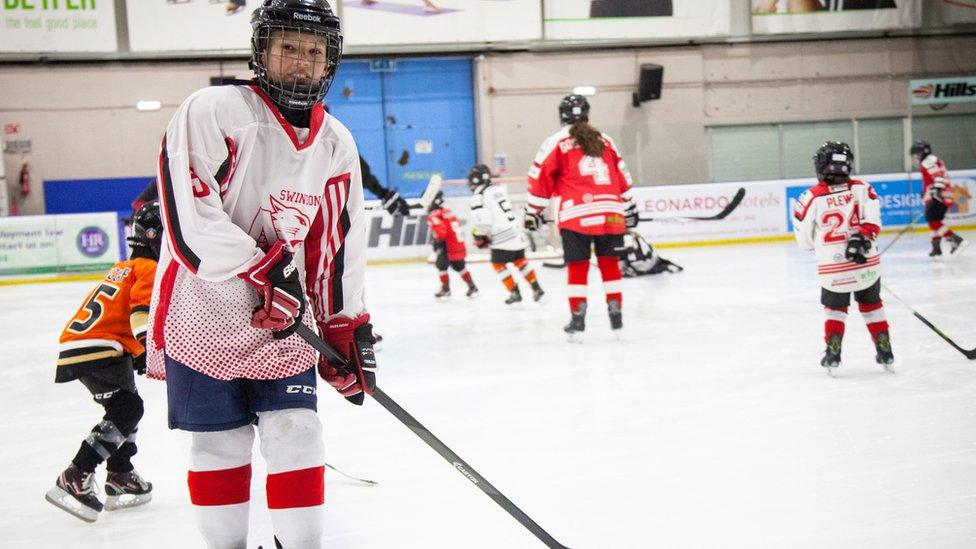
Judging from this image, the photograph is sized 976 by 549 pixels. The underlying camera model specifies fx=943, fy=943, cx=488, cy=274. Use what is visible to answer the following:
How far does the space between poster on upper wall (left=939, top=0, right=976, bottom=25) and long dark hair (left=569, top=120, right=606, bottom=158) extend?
1321cm

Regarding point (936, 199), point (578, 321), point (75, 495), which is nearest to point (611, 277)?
point (578, 321)

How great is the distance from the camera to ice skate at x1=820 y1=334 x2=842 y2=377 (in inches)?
177

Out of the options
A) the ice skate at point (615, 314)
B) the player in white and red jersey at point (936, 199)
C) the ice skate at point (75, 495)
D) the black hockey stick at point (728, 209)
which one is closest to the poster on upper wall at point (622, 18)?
the black hockey stick at point (728, 209)

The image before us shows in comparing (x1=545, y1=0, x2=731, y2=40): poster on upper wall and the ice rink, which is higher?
(x1=545, y1=0, x2=731, y2=40): poster on upper wall

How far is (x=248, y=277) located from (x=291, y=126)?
32 cm

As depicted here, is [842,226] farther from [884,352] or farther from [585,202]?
[585,202]

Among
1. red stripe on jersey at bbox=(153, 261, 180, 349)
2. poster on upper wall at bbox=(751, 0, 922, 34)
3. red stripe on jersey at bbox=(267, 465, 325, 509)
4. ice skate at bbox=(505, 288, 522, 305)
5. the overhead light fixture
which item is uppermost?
poster on upper wall at bbox=(751, 0, 922, 34)

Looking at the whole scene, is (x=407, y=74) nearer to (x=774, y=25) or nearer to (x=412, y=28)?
(x=412, y=28)

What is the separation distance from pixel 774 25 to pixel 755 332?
11428 millimetres

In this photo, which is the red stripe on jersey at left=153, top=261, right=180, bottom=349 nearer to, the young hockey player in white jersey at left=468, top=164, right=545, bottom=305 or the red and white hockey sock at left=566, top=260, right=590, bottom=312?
the red and white hockey sock at left=566, top=260, right=590, bottom=312

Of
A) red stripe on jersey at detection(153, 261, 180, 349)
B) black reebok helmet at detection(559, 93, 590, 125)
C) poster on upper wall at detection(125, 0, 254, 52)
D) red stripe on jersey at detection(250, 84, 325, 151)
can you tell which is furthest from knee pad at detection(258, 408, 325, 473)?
poster on upper wall at detection(125, 0, 254, 52)

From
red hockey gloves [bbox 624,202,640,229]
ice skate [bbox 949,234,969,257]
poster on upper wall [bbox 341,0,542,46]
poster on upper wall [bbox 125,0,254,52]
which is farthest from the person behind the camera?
poster on upper wall [bbox 341,0,542,46]

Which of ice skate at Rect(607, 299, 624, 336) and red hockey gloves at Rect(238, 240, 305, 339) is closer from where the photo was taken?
red hockey gloves at Rect(238, 240, 305, 339)

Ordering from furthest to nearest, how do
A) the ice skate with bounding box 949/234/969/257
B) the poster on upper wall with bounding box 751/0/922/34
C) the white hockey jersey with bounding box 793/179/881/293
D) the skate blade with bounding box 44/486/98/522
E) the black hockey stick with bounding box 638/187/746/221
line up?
the poster on upper wall with bounding box 751/0/922/34, the black hockey stick with bounding box 638/187/746/221, the ice skate with bounding box 949/234/969/257, the white hockey jersey with bounding box 793/179/881/293, the skate blade with bounding box 44/486/98/522
